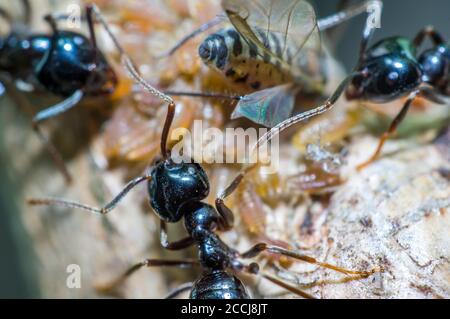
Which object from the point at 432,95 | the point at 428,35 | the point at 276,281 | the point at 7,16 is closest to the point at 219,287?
the point at 276,281

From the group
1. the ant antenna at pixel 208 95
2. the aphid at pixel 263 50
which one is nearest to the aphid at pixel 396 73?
the aphid at pixel 263 50

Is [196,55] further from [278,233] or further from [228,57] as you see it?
[278,233]

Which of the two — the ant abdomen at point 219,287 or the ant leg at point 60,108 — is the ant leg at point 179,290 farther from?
the ant leg at point 60,108

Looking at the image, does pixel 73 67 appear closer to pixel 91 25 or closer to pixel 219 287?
pixel 91 25

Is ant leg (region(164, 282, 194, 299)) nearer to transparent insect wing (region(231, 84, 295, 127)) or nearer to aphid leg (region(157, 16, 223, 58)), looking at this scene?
transparent insect wing (region(231, 84, 295, 127))

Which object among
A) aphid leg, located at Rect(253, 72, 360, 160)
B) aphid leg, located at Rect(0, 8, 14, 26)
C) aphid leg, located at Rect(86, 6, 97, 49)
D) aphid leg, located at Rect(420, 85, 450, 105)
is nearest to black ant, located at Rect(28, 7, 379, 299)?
aphid leg, located at Rect(253, 72, 360, 160)
